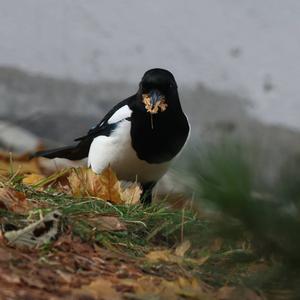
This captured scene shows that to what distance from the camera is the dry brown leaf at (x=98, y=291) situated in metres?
2.59

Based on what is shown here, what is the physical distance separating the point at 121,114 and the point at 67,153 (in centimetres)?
88

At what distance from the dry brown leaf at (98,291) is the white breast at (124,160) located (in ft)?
5.84

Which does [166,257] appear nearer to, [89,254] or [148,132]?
[89,254]

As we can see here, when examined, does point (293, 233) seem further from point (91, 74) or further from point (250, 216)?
point (91, 74)

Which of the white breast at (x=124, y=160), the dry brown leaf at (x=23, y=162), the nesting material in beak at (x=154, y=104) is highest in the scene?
the nesting material in beak at (x=154, y=104)

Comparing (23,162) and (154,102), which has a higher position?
(154,102)

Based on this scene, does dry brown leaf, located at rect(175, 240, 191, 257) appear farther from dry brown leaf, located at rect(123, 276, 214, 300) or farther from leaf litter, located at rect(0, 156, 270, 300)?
dry brown leaf, located at rect(123, 276, 214, 300)

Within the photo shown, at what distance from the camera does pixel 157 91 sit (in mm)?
4402

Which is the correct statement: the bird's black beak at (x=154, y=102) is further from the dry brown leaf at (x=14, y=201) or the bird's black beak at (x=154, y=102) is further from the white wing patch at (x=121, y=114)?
the dry brown leaf at (x=14, y=201)

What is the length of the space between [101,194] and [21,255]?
3.00ft

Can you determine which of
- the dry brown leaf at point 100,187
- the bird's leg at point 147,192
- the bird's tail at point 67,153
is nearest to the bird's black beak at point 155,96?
the bird's leg at point 147,192

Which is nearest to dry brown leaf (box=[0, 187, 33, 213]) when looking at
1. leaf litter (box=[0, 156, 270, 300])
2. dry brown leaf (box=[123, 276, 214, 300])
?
leaf litter (box=[0, 156, 270, 300])

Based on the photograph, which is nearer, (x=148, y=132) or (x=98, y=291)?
(x=98, y=291)

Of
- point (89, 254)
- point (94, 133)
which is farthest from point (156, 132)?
point (89, 254)
